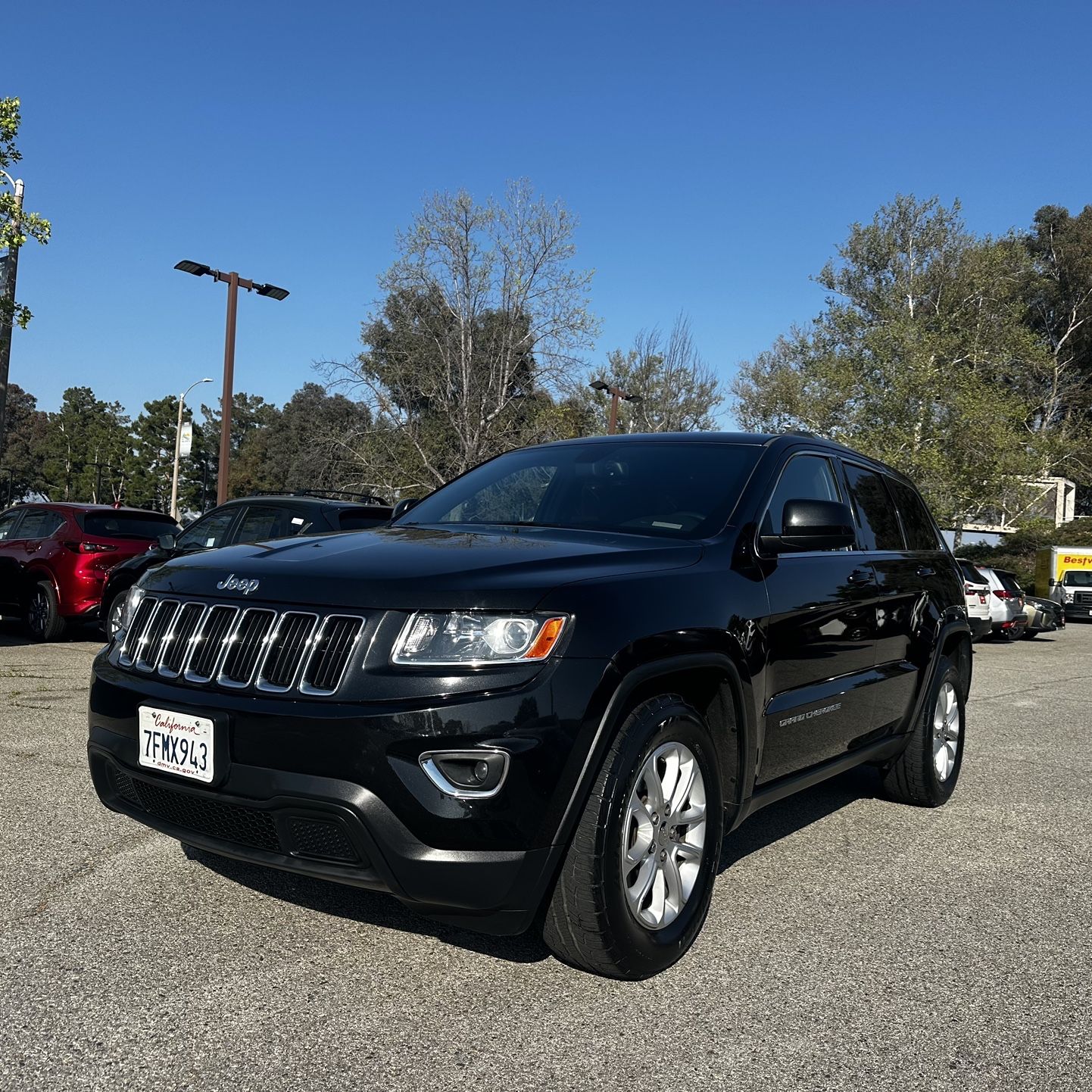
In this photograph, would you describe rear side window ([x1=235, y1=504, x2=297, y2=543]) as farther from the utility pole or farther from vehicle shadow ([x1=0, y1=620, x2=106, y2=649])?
the utility pole

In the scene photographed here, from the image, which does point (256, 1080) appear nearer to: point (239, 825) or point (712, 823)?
point (239, 825)

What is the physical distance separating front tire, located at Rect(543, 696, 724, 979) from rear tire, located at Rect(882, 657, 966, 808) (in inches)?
90.4

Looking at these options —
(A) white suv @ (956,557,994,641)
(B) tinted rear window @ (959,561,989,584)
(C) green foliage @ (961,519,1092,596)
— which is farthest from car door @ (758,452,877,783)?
(C) green foliage @ (961,519,1092,596)

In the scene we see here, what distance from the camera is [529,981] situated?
323 cm

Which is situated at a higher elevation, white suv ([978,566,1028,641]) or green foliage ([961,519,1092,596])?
green foliage ([961,519,1092,596])

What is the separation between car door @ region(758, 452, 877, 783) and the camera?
395 cm

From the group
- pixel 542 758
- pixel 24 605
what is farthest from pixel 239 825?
pixel 24 605

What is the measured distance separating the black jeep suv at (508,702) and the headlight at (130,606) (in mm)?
12

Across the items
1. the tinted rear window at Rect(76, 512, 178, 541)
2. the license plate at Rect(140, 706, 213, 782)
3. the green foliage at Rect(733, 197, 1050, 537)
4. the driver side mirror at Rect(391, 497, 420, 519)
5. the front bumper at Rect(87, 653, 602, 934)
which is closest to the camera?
the front bumper at Rect(87, 653, 602, 934)

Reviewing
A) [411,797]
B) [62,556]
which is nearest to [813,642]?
[411,797]

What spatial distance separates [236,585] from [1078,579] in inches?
1340

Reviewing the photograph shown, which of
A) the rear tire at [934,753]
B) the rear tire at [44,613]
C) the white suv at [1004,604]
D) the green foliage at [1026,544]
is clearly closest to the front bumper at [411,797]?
the rear tire at [934,753]

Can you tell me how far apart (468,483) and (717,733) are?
1.82 m

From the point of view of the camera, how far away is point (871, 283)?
41.1m
